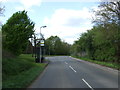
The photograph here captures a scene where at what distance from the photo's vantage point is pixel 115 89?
9867 mm

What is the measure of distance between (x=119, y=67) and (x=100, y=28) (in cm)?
573

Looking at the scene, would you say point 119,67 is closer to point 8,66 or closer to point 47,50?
point 8,66

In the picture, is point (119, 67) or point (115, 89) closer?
point (115, 89)

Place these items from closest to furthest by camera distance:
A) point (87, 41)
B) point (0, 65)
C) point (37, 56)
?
point (0, 65)
point (37, 56)
point (87, 41)

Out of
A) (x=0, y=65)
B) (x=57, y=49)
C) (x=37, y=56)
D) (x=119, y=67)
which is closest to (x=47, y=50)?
(x=57, y=49)

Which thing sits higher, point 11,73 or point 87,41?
point 87,41

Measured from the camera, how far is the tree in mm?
27094

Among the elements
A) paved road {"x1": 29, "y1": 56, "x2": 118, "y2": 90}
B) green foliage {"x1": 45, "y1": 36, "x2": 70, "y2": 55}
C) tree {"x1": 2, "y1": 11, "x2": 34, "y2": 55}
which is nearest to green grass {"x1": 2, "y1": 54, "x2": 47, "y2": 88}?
paved road {"x1": 29, "y1": 56, "x2": 118, "y2": 90}

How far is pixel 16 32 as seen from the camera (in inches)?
1094

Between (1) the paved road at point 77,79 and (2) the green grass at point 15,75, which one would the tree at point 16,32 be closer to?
(2) the green grass at point 15,75

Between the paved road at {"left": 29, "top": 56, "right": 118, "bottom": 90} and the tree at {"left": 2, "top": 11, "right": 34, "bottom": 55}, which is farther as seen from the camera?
the tree at {"left": 2, "top": 11, "right": 34, "bottom": 55}

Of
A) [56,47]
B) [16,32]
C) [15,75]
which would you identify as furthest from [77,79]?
[56,47]

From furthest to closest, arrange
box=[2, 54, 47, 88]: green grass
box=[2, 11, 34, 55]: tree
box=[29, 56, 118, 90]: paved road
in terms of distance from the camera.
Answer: box=[2, 11, 34, 55]: tree < box=[29, 56, 118, 90]: paved road < box=[2, 54, 47, 88]: green grass

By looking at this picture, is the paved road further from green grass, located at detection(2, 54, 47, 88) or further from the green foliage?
the green foliage
